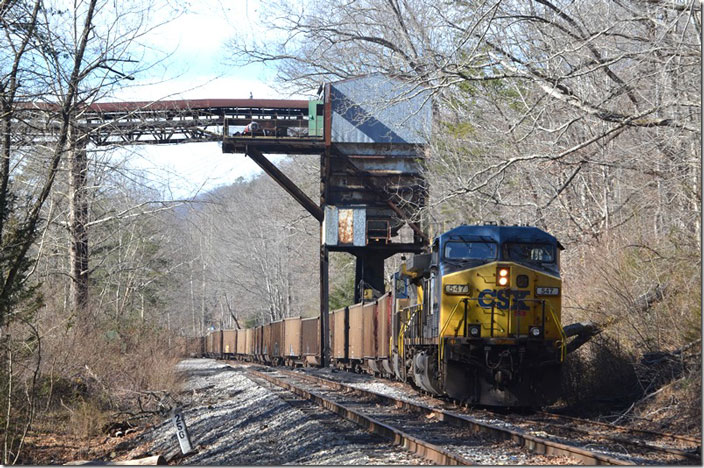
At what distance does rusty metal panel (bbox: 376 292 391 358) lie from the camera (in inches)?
808

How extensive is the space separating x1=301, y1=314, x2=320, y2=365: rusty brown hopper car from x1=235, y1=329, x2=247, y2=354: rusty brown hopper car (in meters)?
14.4

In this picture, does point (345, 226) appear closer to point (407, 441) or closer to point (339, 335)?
point (339, 335)

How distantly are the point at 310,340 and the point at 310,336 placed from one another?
22 centimetres

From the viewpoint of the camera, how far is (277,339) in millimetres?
39344

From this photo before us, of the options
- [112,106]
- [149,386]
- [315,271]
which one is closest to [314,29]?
[112,106]

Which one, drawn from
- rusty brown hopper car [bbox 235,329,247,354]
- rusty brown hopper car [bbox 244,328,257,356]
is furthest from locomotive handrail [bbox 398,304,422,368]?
rusty brown hopper car [bbox 235,329,247,354]

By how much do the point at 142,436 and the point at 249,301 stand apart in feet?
213

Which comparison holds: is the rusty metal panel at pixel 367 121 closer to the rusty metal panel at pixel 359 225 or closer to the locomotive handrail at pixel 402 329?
the rusty metal panel at pixel 359 225

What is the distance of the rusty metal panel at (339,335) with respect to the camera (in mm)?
28580

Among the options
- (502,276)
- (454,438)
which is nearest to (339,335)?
(502,276)

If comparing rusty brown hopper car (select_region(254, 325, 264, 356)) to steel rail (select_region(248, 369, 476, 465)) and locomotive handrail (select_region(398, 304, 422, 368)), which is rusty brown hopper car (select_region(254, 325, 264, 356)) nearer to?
locomotive handrail (select_region(398, 304, 422, 368))

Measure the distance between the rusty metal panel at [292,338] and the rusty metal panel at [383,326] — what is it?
496 inches

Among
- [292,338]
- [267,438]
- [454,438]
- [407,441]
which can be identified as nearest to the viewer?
[407,441]

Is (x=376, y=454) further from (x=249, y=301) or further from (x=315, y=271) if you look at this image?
(x=249, y=301)
